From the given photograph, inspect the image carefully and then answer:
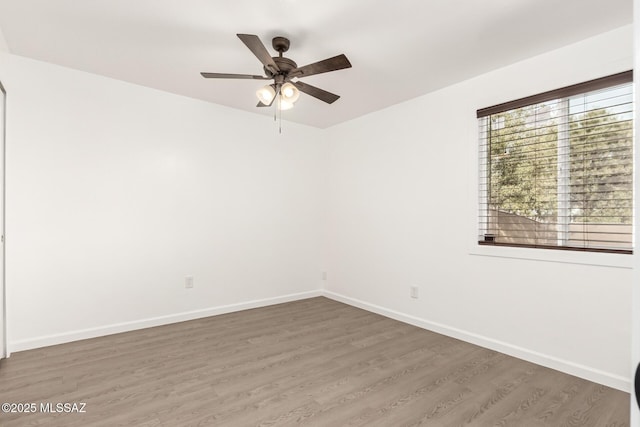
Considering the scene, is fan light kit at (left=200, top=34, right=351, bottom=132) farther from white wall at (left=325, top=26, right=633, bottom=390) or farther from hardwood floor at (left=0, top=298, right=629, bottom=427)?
hardwood floor at (left=0, top=298, right=629, bottom=427)

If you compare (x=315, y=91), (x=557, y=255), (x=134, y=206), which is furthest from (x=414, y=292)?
(x=134, y=206)

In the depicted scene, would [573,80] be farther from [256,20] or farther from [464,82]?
[256,20]

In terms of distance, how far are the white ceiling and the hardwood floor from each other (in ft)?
8.23

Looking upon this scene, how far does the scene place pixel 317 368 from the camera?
2.60 m

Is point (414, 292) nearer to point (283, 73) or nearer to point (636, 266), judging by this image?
point (283, 73)

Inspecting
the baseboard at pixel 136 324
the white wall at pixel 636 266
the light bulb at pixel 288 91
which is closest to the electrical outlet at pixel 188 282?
the baseboard at pixel 136 324

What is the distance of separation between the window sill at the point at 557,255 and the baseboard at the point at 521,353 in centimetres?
76

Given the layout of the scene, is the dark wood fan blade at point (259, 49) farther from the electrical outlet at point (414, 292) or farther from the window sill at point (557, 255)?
the electrical outlet at point (414, 292)

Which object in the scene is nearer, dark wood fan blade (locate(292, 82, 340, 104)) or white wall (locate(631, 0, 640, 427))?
white wall (locate(631, 0, 640, 427))

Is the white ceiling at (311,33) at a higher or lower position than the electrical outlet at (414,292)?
higher

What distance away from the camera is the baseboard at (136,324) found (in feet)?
9.54

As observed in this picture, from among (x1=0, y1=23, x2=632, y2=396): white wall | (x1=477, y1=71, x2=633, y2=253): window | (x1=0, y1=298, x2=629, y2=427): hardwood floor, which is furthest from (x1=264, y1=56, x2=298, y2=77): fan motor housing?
(x1=0, y1=298, x2=629, y2=427): hardwood floor

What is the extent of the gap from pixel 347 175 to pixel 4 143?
11.5ft

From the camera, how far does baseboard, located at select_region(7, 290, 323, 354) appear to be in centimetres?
291
